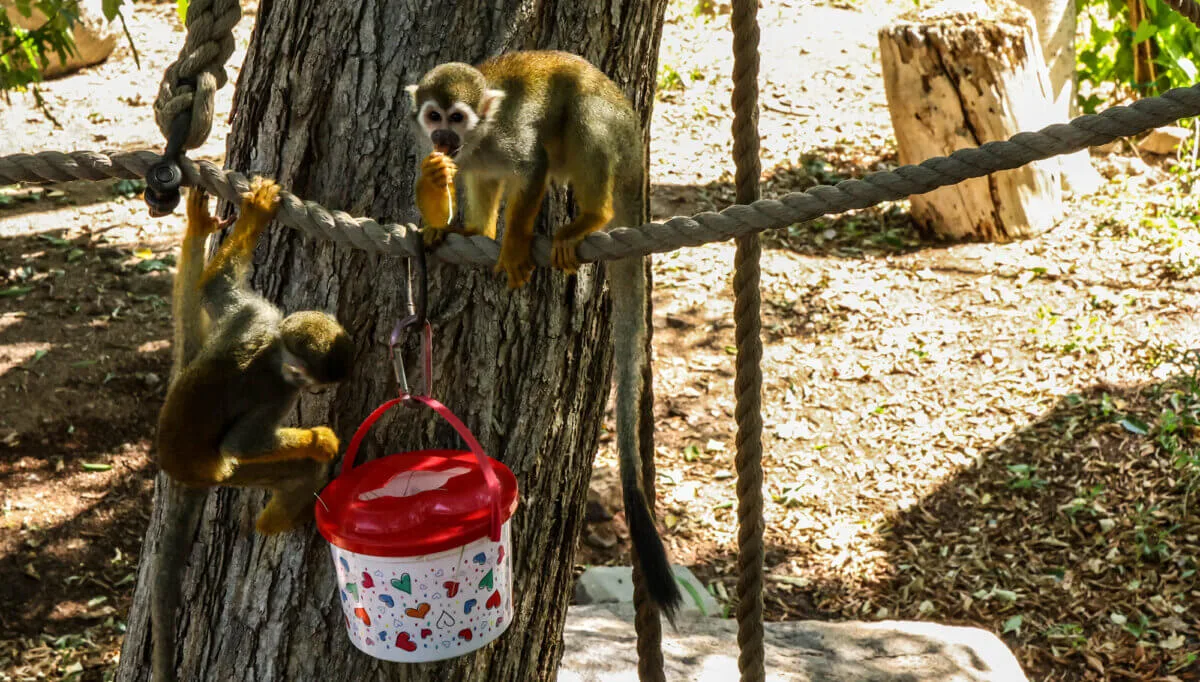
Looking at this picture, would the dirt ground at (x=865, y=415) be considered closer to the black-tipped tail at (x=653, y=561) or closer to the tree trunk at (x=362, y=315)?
the tree trunk at (x=362, y=315)

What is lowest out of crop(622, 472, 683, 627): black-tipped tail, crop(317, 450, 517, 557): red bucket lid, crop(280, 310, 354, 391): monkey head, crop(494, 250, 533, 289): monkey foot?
crop(622, 472, 683, 627): black-tipped tail

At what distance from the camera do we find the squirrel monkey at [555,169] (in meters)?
2.19

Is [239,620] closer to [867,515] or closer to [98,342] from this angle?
[867,515]

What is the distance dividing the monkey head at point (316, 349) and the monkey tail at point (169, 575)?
1.30ft

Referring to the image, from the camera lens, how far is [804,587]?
180 inches

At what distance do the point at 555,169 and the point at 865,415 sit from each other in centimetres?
317

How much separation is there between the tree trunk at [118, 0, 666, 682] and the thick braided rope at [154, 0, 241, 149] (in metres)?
0.27

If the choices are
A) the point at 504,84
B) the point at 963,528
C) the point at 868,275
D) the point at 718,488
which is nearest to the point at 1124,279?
the point at 868,275

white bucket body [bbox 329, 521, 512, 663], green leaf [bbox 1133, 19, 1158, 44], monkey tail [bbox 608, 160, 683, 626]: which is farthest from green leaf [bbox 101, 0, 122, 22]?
green leaf [bbox 1133, 19, 1158, 44]

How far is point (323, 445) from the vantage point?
2.09 m

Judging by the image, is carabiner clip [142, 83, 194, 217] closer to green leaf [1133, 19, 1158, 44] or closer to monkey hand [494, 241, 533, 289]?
monkey hand [494, 241, 533, 289]

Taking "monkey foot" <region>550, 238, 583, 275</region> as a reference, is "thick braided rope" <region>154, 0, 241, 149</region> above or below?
above

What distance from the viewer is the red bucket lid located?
1.68 m

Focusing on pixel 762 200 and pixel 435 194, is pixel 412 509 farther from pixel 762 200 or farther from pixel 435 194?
pixel 762 200
